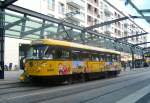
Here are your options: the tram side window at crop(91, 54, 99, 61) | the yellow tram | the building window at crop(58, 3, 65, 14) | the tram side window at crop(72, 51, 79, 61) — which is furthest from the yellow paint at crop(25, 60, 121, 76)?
the building window at crop(58, 3, 65, 14)

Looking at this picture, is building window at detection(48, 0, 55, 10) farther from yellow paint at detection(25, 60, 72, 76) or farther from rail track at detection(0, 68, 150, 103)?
rail track at detection(0, 68, 150, 103)

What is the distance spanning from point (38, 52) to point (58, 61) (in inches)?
61.2

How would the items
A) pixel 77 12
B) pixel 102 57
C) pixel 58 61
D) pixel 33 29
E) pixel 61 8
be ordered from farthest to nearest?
pixel 61 8, pixel 77 12, pixel 102 57, pixel 33 29, pixel 58 61

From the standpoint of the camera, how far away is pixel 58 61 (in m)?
24.9

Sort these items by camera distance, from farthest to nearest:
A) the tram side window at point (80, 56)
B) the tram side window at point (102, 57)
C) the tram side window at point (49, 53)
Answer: the tram side window at point (102, 57), the tram side window at point (80, 56), the tram side window at point (49, 53)

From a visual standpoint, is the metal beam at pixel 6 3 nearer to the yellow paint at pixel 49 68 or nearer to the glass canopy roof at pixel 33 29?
the glass canopy roof at pixel 33 29

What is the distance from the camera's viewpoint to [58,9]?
6319cm

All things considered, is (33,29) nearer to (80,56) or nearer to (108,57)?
(80,56)

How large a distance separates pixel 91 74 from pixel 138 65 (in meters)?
56.0

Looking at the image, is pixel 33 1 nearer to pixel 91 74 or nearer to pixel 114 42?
pixel 114 42

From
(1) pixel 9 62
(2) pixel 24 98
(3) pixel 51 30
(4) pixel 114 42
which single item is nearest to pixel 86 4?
(4) pixel 114 42

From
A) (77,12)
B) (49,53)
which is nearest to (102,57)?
(49,53)

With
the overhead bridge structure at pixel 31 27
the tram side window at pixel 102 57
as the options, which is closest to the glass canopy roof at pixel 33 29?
the overhead bridge structure at pixel 31 27

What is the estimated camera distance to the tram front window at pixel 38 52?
78.9ft
